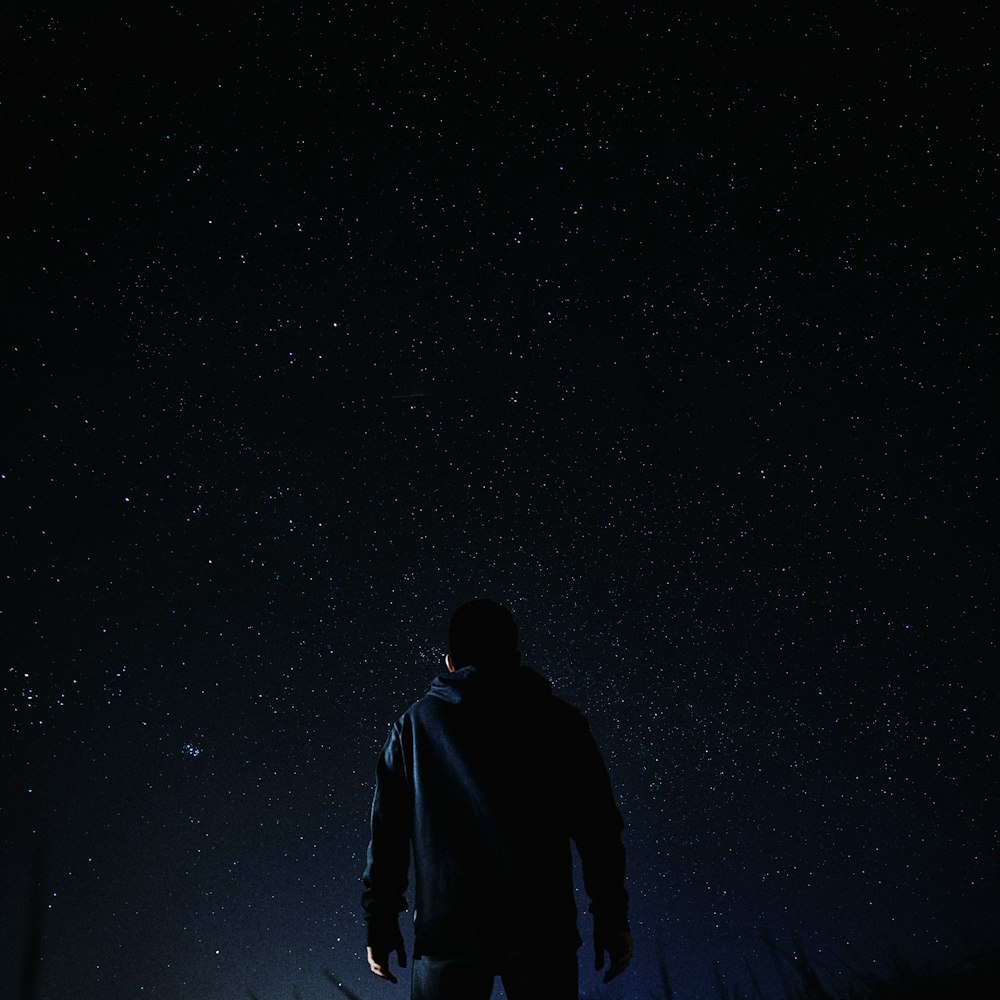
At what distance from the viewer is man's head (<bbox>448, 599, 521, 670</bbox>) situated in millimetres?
1888

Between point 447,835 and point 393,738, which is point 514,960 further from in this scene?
point 393,738

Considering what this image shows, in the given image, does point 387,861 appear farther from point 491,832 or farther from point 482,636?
point 482,636

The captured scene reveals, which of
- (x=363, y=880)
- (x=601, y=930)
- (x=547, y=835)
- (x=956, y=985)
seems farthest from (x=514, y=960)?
(x=956, y=985)

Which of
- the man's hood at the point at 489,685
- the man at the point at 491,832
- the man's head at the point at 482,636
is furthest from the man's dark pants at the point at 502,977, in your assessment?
the man's head at the point at 482,636

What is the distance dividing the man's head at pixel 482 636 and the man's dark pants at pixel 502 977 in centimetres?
79

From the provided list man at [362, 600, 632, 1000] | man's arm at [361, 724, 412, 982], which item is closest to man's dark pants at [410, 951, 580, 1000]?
man at [362, 600, 632, 1000]

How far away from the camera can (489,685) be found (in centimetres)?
177

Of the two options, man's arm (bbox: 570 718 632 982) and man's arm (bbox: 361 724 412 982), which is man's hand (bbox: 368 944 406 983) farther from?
man's arm (bbox: 570 718 632 982)

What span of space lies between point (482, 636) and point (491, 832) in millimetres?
628

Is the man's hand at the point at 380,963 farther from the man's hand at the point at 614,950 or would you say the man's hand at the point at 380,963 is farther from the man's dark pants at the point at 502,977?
the man's hand at the point at 614,950

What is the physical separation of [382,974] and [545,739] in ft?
2.93

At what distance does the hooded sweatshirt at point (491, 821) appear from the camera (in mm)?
1369

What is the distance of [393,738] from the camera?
186 cm

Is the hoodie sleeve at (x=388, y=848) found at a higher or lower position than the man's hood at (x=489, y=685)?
lower
